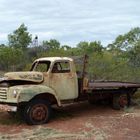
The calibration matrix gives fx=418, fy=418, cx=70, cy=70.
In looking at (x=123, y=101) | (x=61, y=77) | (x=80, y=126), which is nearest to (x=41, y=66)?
(x=61, y=77)

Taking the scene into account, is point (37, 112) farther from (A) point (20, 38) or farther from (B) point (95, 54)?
(A) point (20, 38)

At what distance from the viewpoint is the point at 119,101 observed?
49.7 feet

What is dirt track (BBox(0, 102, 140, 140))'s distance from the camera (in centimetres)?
1046

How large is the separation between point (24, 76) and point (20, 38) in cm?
2893

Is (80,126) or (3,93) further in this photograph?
(3,93)

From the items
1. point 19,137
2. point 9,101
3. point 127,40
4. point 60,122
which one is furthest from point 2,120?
point 127,40

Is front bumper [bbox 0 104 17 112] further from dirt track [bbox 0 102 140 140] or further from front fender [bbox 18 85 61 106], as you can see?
dirt track [bbox 0 102 140 140]

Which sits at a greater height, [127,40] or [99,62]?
[127,40]

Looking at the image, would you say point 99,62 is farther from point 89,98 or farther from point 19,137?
point 19,137

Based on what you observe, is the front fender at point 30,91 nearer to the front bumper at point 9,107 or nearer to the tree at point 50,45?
the front bumper at point 9,107

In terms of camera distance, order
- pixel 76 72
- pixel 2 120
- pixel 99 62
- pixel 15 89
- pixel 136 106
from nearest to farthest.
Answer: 1. pixel 15 89
2. pixel 2 120
3. pixel 76 72
4. pixel 136 106
5. pixel 99 62

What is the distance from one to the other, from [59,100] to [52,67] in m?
1.06

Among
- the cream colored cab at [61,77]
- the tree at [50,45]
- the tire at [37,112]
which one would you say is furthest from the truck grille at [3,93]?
the tree at [50,45]

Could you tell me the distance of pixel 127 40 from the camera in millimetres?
40812
